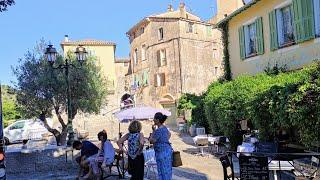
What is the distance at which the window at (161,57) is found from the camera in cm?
4881

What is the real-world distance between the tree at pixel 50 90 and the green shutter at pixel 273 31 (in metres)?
8.92

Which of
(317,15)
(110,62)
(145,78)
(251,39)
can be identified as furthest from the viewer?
(110,62)

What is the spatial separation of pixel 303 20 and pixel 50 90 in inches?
449

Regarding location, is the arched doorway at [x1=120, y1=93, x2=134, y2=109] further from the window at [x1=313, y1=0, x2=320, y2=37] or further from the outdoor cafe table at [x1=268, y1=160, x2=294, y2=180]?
the outdoor cafe table at [x1=268, y1=160, x2=294, y2=180]

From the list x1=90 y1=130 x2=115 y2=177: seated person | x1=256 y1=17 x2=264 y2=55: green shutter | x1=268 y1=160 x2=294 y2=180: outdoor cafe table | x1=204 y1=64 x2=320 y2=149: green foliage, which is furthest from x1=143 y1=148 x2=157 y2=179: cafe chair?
x1=256 y1=17 x2=264 y2=55: green shutter

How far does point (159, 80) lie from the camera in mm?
49500

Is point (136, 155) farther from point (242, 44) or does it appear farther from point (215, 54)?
point (215, 54)

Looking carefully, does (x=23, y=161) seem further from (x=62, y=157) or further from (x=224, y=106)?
(x=224, y=106)

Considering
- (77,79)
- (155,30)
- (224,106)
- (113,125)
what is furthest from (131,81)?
(224,106)

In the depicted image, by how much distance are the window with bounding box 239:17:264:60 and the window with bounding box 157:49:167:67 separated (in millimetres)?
28912

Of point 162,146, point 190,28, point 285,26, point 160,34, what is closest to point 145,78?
point 160,34

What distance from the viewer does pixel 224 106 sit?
629 inches

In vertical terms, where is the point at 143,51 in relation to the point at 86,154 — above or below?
above

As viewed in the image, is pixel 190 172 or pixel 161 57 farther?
pixel 161 57
